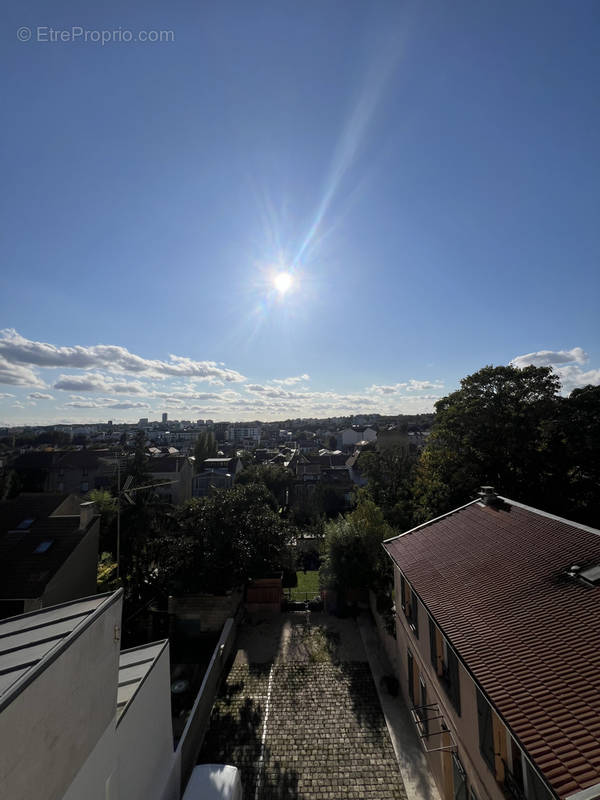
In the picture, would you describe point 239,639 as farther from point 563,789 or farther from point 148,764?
point 563,789

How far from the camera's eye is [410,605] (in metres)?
11.6

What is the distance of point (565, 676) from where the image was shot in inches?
225

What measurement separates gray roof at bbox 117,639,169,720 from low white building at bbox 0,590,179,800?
0.03 m

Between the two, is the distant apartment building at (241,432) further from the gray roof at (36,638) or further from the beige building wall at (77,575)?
the gray roof at (36,638)

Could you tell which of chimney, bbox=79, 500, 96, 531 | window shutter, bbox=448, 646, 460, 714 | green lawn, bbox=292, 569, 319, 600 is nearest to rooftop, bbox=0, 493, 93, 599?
chimney, bbox=79, 500, 96, 531

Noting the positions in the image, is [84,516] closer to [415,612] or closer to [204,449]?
[415,612]

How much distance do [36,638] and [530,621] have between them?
339 inches

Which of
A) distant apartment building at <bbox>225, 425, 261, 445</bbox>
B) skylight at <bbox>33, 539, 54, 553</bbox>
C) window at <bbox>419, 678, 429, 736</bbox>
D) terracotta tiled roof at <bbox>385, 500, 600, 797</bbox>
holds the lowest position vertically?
window at <bbox>419, 678, 429, 736</bbox>

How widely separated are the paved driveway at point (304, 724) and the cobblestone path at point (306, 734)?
0.9 inches

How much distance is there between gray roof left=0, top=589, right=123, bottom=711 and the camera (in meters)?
4.00

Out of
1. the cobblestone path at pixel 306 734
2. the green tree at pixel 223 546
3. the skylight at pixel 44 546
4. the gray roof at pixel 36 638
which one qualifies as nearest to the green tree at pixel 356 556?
the green tree at pixel 223 546

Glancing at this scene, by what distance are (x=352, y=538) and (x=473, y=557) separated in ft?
25.4

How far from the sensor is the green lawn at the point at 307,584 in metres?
21.1

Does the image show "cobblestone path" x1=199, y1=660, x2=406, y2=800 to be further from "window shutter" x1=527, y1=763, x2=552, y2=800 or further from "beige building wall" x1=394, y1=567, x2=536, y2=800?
"window shutter" x1=527, y1=763, x2=552, y2=800
